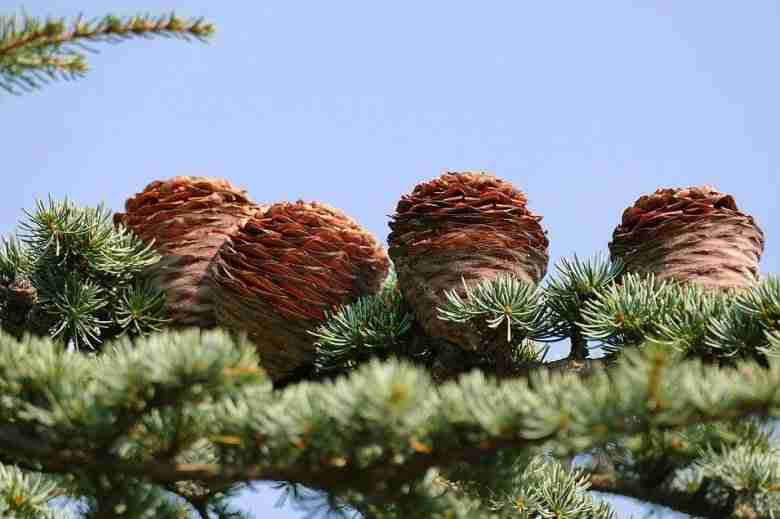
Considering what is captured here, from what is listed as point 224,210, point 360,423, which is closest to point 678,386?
point 360,423

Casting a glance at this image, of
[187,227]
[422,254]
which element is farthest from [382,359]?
[187,227]

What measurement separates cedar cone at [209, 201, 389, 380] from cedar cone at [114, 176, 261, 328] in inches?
2.0

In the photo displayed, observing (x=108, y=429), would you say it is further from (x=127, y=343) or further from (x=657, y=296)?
(x=657, y=296)

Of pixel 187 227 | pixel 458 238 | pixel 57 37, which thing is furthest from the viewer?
pixel 187 227

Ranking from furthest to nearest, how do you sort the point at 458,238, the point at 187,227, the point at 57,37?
the point at 187,227 → the point at 458,238 → the point at 57,37

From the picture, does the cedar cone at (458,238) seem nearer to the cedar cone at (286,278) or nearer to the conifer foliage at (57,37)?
the cedar cone at (286,278)

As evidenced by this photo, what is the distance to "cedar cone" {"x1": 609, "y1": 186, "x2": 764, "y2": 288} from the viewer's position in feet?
4.89

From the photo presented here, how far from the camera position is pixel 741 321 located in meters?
1.29

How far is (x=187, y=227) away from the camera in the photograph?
5.41 feet

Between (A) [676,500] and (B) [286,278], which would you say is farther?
(B) [286,278]

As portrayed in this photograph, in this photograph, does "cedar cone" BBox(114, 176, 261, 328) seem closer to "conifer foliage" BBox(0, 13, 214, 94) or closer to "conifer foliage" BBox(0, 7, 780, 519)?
"conifer foliage" BBox(0, 7, 780, 519)

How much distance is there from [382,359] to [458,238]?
198 millimetres

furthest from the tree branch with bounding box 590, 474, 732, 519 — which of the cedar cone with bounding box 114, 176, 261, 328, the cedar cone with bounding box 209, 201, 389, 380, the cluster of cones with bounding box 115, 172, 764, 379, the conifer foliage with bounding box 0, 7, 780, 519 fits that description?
the cedar cone with bounding box 114, 176, 261, 328

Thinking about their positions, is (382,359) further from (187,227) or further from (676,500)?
(676,500)
